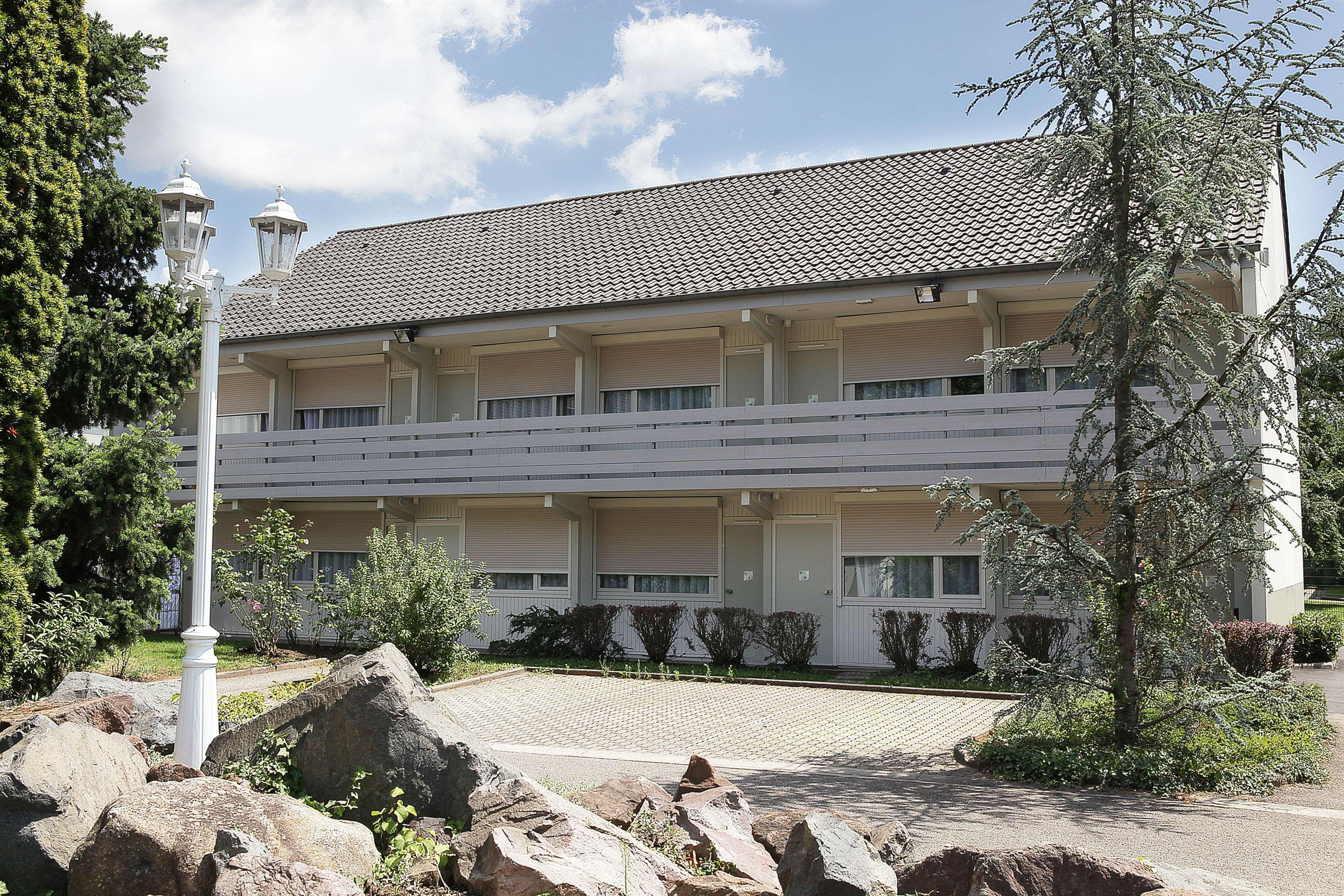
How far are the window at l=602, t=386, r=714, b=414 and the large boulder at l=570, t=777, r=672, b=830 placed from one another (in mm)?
12799

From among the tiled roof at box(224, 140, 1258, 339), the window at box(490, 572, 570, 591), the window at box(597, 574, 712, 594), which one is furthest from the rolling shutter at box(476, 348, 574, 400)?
the window at box(597, 574, 712, 594)

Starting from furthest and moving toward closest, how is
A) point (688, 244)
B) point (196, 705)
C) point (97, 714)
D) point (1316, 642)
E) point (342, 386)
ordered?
point (342, 386)
point (688, 244)
point (1316, 642)
point (97, 714)
point (196, 705)

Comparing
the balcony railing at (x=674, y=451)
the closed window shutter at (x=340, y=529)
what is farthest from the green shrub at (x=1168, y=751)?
the closed window shutter at (x=340, y=529)

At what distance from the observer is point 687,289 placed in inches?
744

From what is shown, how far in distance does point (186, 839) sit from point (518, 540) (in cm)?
1580

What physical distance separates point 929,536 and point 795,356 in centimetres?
422

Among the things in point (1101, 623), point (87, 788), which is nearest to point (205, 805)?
point (87, 788)

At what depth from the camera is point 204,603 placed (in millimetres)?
8555

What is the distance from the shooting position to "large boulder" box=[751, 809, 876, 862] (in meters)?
6.53

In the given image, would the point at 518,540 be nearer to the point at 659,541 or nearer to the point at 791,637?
the point at 659,541

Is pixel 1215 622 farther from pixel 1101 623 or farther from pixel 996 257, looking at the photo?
pixel 996 257

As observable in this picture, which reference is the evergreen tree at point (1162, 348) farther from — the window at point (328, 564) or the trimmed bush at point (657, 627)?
the window at point (328, 564)

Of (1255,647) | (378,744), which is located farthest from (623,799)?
(1255,647)

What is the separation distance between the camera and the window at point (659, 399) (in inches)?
789
